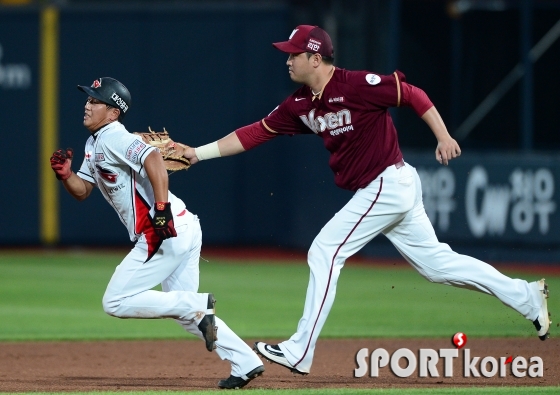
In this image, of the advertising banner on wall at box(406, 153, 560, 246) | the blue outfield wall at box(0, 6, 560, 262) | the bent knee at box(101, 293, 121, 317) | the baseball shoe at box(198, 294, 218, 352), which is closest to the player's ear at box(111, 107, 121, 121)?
the bent knee at box(101, 293, 121, 317)

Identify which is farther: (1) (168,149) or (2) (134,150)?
(1) (168,149)

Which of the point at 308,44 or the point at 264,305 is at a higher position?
the point at 308,44

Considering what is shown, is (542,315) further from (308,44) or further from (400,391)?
(308,44)

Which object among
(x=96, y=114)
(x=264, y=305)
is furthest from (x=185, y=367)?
(x=264, y=305)

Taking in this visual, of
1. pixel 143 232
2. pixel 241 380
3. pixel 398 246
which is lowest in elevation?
pixel 241 380

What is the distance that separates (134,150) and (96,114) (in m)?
0.46

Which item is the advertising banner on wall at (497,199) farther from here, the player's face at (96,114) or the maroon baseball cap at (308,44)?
the player's face at (96,114)

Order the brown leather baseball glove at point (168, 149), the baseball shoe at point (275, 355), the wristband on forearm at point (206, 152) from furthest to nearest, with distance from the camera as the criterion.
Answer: the wristband on forearm at point (206, 152) < the brown leather baseball glove at point (168, 149) < the baseball shoe at point (275, 355)

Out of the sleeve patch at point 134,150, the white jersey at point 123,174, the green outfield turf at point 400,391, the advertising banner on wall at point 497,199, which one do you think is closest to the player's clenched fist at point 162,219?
the white jersey at point 123,174

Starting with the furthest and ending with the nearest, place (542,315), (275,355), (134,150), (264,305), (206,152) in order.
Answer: (264,305), (206,152), (542,315), (275,355), (134,150)

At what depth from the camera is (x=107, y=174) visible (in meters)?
6.54

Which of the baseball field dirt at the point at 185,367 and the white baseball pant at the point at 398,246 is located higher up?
the white baseball pant at the point at 398,246

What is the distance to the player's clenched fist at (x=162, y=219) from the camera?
624cm

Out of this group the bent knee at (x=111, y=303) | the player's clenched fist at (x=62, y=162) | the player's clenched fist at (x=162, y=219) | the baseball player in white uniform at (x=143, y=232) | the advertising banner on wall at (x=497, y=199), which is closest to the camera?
the player's clenched fist at (x=162, y=219)
